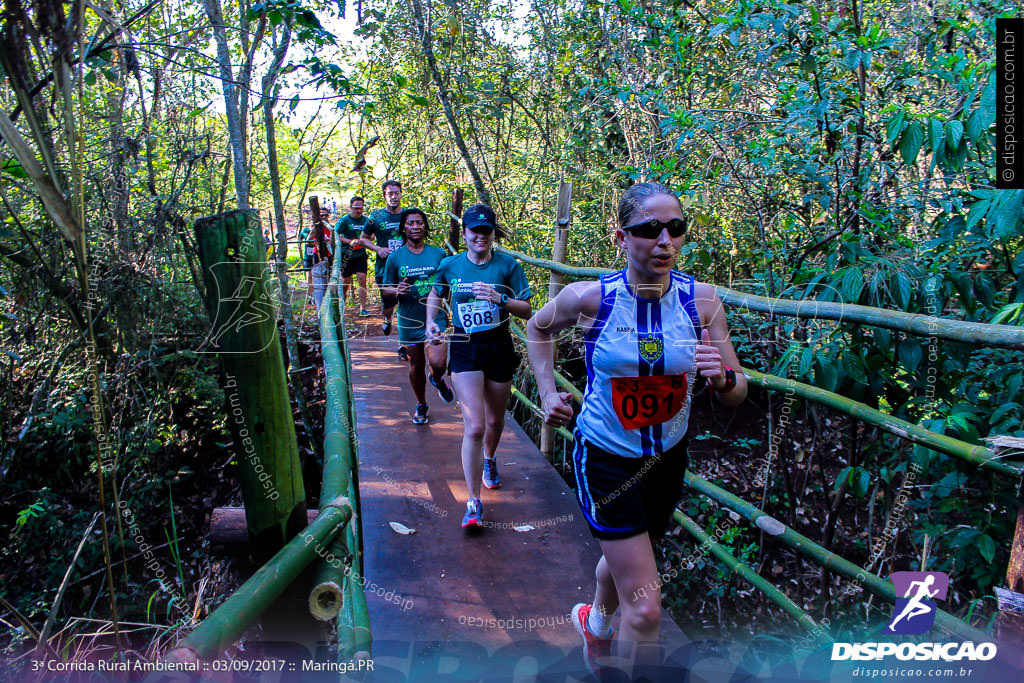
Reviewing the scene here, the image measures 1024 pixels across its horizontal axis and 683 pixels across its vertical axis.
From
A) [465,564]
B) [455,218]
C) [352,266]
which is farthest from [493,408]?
[352,266]

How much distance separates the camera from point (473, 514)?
11.4 feet

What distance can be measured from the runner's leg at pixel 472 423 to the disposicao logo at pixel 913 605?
1.84m

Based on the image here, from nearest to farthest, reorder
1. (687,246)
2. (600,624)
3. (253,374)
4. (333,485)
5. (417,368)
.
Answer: (253,374) < (333,485) < (600,624) < (687,246) < (417,368)

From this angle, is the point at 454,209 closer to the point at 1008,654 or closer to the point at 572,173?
the point at 572,173

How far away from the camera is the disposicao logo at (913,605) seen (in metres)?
2.09

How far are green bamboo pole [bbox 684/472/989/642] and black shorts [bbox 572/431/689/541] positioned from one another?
0.56 meters

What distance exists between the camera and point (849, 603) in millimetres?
3879

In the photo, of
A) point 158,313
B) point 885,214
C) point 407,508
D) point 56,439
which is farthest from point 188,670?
point 56,439

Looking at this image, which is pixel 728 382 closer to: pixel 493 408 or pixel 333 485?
pixel 333 485

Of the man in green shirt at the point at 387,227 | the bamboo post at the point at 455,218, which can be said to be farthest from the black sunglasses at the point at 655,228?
the bamboo post at the point at 455,218

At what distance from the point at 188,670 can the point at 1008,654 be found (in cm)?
172

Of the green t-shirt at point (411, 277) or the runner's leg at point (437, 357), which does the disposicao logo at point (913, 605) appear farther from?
the green t-shirt at point (411, 277)

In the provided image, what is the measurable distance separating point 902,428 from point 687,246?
2690 mm

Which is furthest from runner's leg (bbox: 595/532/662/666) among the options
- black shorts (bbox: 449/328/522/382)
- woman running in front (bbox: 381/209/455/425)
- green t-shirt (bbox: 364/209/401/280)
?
green t-shirt (bbox: 364/209/401/280)
